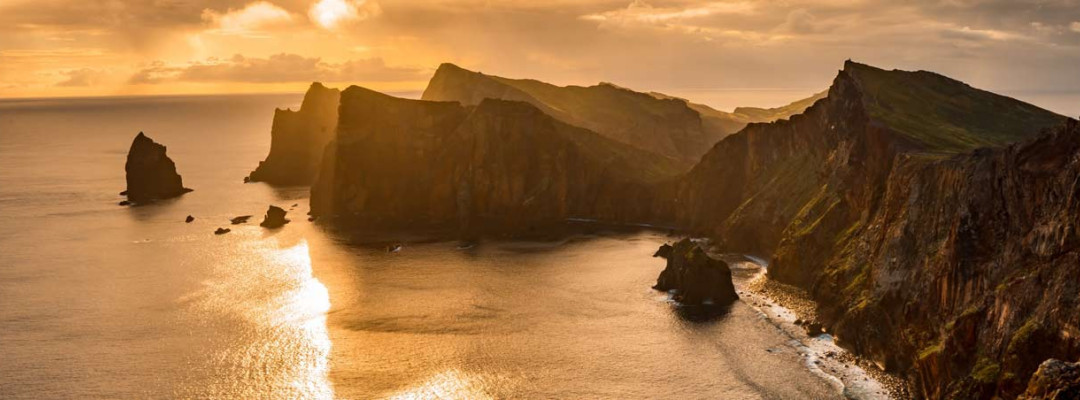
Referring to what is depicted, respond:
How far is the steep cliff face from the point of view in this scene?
85812 mm

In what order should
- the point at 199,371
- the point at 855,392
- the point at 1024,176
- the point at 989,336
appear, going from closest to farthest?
the point at 989,336 < the point at 1024,176 < the point at 855,392 < the point at 199,371

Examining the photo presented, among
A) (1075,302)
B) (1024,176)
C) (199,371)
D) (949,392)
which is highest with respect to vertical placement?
(1024,176)

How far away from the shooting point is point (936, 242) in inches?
4466

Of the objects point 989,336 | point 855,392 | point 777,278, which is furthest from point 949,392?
point 777,278

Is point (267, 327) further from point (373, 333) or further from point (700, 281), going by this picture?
point (700, 281)

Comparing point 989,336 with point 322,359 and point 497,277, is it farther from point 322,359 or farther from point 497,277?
point 497,277

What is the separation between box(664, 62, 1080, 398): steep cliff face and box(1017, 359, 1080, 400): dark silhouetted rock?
16.5m

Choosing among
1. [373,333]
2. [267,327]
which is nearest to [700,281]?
[373,333]

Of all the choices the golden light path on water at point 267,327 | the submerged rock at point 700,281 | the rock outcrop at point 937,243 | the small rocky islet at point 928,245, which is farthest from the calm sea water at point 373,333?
the rock outcrop at point 937,243

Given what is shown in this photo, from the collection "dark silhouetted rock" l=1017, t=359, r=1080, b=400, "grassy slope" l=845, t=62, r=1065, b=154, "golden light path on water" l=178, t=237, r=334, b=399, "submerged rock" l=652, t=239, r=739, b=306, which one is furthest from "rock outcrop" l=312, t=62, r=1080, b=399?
"golden light path on water" l=178, t=237, r=334, b=399

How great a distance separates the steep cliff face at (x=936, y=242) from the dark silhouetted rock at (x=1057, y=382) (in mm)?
16453

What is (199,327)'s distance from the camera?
460 ft

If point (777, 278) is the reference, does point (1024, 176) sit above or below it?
above

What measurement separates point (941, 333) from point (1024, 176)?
18901mm
